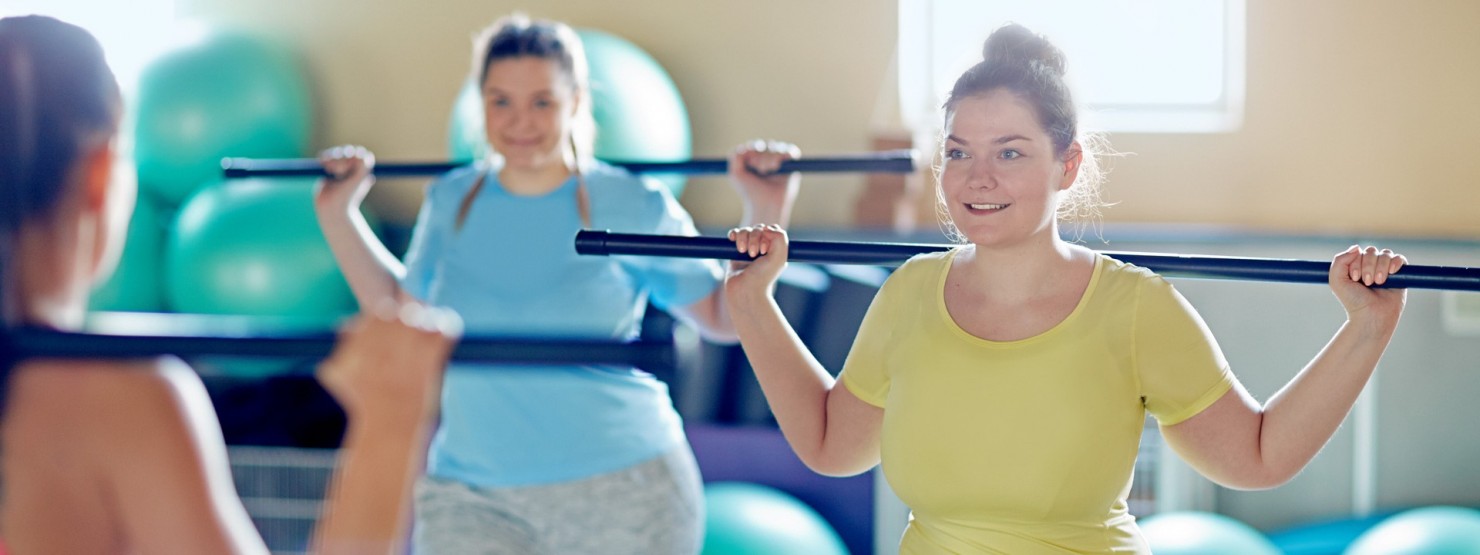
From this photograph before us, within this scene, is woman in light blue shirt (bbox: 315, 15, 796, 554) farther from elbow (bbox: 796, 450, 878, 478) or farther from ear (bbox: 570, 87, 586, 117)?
elbow (bbox: 796, 450, 878, 478)

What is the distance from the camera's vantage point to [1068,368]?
1638 millimetres

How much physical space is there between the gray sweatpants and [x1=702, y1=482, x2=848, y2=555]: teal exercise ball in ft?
3.24

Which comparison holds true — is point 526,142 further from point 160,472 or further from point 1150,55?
point 1150,55

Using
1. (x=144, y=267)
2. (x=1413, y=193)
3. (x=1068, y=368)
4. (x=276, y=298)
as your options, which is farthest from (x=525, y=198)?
(x=1413, y=193)

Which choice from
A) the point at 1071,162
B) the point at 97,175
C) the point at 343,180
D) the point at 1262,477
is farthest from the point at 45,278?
the point at 343,180

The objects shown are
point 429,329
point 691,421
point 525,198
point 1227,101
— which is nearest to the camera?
point 429,329

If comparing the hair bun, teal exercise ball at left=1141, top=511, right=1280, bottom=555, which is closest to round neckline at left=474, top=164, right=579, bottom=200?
the hair bun

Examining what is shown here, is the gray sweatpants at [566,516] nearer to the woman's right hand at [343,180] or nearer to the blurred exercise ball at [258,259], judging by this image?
the woman's right hand at [343,180]

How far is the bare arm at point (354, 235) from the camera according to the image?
8.01 ft

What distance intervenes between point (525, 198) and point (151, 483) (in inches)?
48.5

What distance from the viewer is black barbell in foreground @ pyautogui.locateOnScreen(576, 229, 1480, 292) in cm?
176

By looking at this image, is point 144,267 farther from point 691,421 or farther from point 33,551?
point 33,551

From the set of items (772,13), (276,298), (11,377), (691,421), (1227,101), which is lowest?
(691,421)

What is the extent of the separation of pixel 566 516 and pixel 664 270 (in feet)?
1.40
